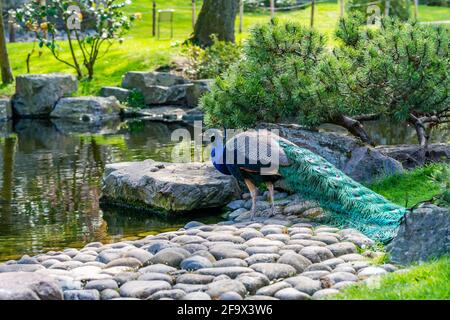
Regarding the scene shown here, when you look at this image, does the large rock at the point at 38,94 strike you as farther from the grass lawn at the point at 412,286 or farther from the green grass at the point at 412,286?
the green grass at the point at 412,286

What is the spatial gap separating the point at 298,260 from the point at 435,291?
156 cm

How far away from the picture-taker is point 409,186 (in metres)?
10.2

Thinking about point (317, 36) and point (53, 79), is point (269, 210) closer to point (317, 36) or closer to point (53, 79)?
point (317, 36)

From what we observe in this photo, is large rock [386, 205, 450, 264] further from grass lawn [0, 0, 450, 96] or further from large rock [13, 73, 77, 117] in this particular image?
large rock [13, 73, 77, 117]

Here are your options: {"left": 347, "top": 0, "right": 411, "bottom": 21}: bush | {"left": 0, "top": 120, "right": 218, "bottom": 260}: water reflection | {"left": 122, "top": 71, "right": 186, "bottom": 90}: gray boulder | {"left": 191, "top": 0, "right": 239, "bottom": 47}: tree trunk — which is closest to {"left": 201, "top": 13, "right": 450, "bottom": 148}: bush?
{"left": 0, "top": 120, "right": 218, "bottom": 260}: water reflection

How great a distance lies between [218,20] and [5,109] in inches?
275

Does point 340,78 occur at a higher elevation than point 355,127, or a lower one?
higher

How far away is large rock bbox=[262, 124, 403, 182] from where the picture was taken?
425 inches

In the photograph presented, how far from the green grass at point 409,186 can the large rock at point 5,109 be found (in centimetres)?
1389

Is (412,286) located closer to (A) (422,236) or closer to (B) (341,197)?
(A) (422,236)

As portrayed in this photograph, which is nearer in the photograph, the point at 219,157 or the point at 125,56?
the point at 219,157

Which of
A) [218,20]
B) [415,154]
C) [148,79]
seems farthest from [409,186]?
[218,20]

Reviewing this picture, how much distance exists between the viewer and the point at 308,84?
11.0 metres

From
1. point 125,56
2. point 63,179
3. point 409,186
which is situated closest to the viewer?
point 409,186
